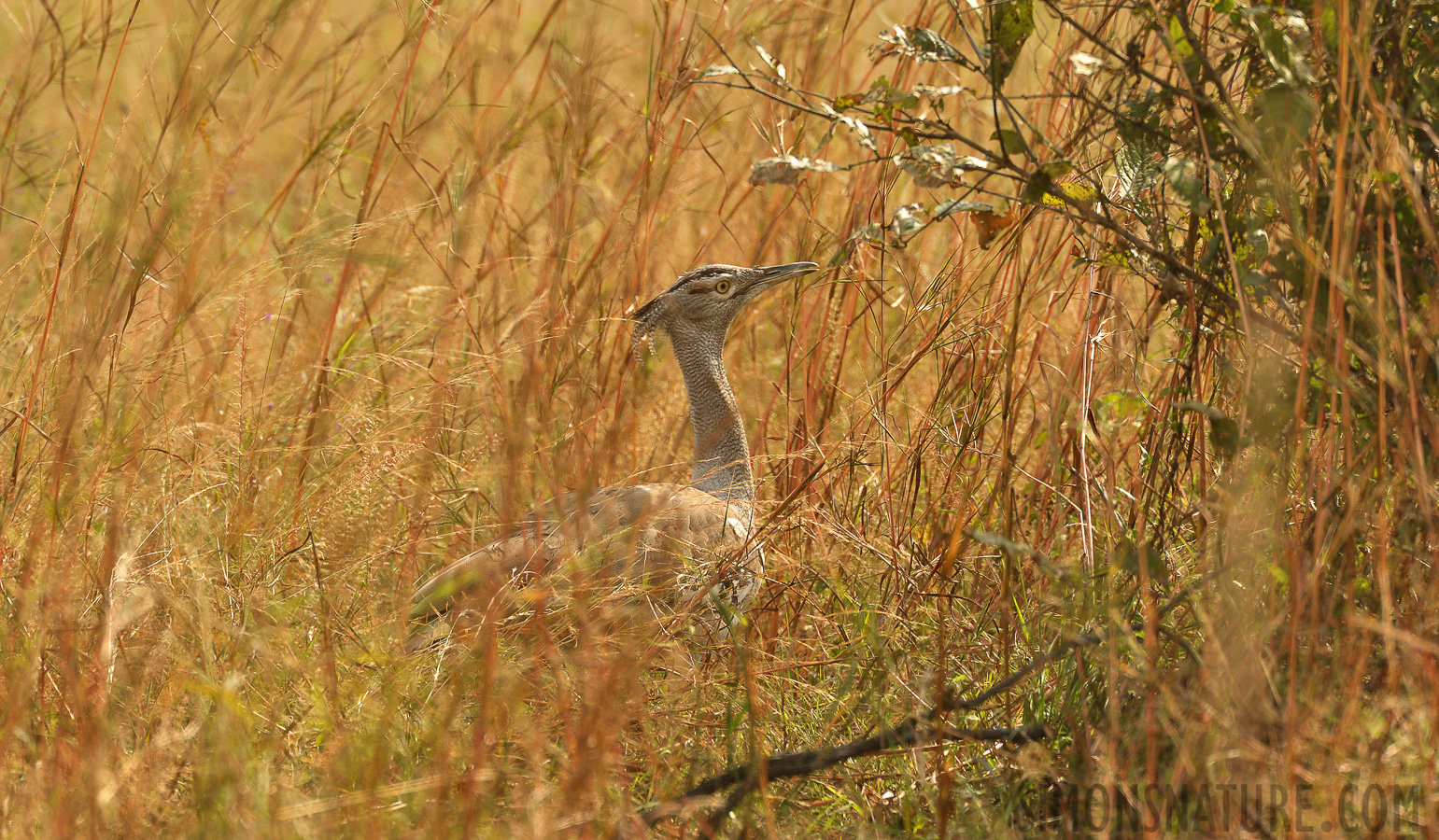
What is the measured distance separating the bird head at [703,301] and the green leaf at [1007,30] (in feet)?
4.42

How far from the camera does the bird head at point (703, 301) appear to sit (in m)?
3.54

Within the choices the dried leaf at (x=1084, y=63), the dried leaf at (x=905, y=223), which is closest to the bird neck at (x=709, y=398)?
the dried leaf at (x=905, y=223)

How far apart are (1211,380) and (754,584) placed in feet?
3.73

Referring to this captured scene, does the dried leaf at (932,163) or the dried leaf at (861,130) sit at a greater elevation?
the dried leaf at (861,130)

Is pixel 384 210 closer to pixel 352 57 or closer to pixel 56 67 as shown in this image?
pixel 352 57

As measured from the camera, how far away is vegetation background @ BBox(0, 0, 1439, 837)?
1.86m

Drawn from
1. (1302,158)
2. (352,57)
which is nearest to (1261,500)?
(1302,158)

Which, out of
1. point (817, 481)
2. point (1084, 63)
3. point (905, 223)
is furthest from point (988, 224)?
point (817, 481)

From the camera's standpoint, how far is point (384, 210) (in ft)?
12.1

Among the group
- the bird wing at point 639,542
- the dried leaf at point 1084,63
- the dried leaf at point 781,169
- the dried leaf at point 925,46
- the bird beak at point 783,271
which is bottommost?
the bird wing at point 639,542

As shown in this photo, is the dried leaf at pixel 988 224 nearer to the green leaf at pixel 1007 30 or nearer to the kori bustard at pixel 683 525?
the green leaf at pixel 1007 30

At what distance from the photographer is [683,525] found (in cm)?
310

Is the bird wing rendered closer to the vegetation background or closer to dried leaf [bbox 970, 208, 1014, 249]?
the vegetation background

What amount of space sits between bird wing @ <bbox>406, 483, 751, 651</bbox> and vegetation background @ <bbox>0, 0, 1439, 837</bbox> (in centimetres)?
14
